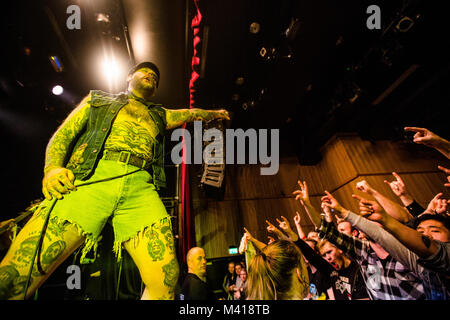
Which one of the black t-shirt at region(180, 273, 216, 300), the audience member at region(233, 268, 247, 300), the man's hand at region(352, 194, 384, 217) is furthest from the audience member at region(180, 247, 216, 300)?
the audience member at region(233, 268, 247, 300)

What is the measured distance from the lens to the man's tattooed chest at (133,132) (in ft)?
3.45

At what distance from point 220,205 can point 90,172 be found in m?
5.60

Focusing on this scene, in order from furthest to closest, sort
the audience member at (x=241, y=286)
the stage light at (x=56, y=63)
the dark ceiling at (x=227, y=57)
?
the audience member at (x=241, y=286)
the stage light at (x=56, y=63)
the dark ceiling at (x=227, y=57)

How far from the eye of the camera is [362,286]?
226 centimetres

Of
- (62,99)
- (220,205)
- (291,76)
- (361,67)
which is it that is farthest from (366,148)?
(62,99)

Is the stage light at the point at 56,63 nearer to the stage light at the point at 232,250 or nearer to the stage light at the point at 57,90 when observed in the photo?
the stage light at the point at 57,90

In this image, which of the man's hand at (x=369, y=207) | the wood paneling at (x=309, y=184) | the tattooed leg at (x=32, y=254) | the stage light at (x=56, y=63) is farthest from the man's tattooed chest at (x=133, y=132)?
the wood paneling at (x=309, y=184)

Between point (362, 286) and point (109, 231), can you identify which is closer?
point (109, 231)

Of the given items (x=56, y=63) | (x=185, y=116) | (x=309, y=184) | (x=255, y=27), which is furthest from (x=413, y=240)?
(x=309, y=184)

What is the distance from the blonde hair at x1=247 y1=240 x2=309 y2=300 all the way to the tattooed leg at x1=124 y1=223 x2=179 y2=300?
627mm

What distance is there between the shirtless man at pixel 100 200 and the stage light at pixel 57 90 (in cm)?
348

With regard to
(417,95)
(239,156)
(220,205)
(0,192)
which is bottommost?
(220,205)

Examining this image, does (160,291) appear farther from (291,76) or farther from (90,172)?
(291,76)

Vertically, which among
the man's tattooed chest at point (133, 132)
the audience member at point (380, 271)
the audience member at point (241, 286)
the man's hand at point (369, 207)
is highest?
the man's tattooed chest at point (133, 132)
